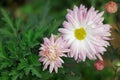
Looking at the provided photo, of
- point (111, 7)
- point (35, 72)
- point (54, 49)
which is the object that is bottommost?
point (35, 72)

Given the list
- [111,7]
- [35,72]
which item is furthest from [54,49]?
[111,7]

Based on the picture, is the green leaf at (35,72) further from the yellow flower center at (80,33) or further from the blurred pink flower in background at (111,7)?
the blurred pink flower in background at (111,7)

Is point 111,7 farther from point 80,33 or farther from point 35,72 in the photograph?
point 35,72

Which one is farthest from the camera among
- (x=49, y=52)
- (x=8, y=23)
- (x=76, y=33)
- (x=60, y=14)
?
(x=60, y=14)

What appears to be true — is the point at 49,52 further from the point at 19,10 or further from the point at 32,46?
the point at 19,10

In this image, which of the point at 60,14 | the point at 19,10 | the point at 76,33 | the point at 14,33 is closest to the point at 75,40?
the point at 76,33

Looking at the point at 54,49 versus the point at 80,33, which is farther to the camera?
the point at 80,33
